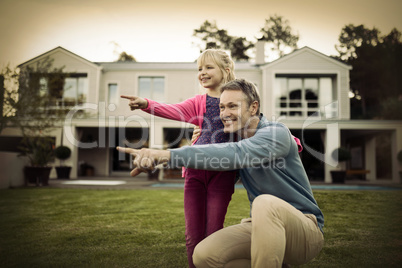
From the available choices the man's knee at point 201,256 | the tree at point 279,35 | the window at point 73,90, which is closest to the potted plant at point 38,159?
the window at point 73,90

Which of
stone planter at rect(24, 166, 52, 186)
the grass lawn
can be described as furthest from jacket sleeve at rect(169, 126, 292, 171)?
stone planter at rect(24, 166, 52, 186)

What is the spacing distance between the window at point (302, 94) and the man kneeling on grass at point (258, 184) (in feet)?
43.8

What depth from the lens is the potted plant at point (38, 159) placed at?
9609mm

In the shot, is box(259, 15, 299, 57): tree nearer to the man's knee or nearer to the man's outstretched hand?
the man's knee

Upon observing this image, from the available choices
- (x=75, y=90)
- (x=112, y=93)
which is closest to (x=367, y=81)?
(x=112, y=93)

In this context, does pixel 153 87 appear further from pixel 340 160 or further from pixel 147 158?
pixel 147 158

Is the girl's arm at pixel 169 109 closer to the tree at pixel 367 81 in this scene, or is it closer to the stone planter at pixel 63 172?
the stone planter at pixel 63 172

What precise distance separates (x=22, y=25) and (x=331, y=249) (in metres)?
5.28

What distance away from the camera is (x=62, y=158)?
1345cm

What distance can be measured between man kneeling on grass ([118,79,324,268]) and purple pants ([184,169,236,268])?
0.87 ft

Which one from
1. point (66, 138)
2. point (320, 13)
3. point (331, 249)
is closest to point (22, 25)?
point (320, 13)

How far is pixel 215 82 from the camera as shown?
222cm

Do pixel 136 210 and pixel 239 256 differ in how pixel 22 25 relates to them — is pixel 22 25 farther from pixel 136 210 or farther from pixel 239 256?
pixel 239 256

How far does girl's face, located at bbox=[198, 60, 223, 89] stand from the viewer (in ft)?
7.23
